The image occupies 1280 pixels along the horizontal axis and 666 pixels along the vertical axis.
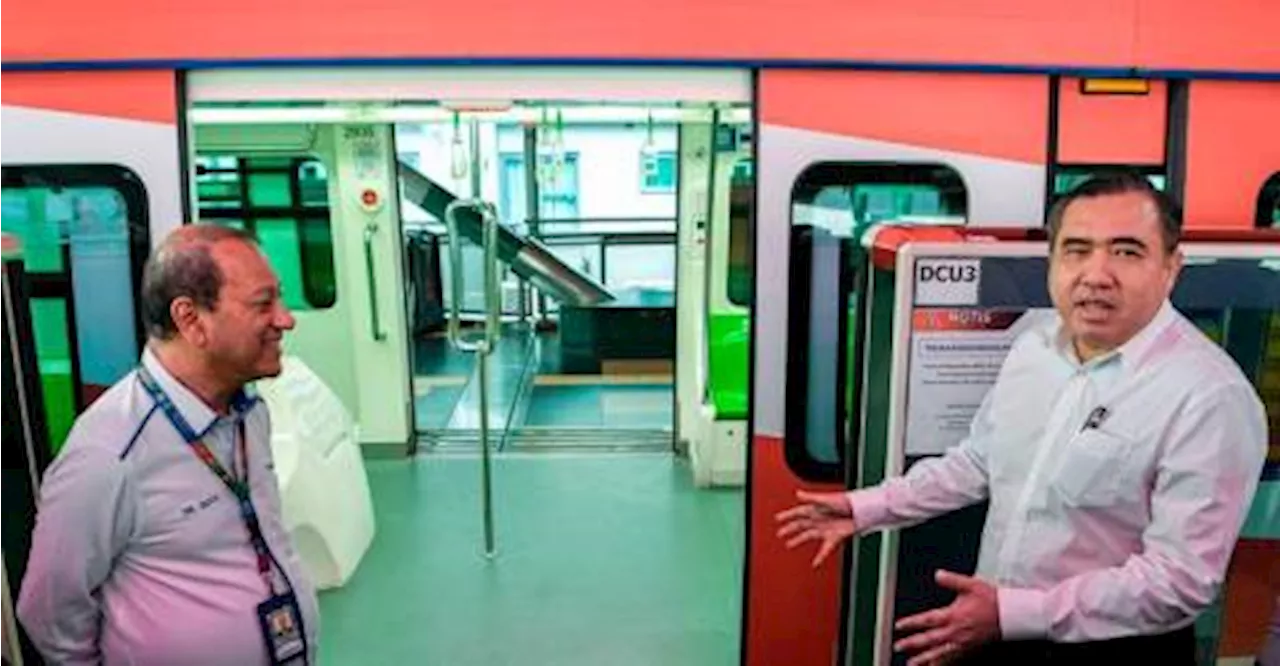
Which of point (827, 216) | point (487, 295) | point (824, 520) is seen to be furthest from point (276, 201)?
point (824, 520)

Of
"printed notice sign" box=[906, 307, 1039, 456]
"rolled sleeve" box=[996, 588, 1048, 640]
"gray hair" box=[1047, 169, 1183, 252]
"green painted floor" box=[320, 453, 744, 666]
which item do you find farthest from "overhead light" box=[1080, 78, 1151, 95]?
"green painted floor" box=[320, 453, 744, 666]

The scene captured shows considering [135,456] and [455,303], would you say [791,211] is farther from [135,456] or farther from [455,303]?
[455,303]

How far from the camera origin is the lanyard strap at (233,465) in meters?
1.97

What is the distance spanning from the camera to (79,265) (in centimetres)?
289

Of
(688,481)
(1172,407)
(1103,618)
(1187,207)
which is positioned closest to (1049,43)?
(1187,207)

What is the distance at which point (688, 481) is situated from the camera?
6016 mm

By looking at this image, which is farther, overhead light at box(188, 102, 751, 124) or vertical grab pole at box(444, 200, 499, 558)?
vertical grab pole at box(444, 200, 499, 558)

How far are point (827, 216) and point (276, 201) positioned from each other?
4.36m

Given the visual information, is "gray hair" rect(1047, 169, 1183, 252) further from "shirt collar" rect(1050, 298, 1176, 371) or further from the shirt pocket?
the shirt pocket

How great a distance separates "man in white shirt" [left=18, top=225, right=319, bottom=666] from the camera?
6.16 ft

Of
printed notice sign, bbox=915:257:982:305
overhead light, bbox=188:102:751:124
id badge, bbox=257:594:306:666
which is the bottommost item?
id badge, bbox=257:594:306:666

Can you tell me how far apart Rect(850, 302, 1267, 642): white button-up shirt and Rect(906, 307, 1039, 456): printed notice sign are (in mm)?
238

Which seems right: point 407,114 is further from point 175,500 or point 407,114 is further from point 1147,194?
point 1147,194

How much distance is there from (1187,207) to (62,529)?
2969 mm
